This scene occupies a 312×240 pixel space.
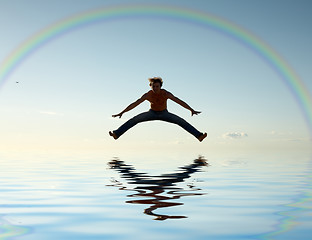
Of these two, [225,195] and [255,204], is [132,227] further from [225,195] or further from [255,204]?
[225,195]

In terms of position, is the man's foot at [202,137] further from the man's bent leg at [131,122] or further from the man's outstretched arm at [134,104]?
the man's outstretched arm at [134,104]

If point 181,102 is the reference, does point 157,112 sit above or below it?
below

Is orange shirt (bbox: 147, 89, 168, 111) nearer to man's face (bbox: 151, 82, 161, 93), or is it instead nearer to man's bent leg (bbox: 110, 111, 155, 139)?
man's face (bbox: 151, 82, 161, 93)

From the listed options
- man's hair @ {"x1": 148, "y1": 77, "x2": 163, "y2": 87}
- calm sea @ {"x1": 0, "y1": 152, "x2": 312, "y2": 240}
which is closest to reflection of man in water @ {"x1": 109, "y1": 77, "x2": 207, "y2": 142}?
man's hair @ {"x1": 148, "y1": 77, "x2": 163, "y2": 87}

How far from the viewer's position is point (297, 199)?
9.04 meters

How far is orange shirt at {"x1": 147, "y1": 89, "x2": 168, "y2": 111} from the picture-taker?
14.2 metres

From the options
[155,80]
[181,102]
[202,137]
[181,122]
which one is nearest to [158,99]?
[155,80]

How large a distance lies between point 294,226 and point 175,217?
1972mm

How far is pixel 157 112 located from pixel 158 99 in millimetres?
619

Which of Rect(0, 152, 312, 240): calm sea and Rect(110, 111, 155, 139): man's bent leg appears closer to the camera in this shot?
Rect(0, 152, 312, 240): calm sea

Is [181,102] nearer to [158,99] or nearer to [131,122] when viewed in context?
[158,99]

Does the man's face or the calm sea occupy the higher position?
the man's face

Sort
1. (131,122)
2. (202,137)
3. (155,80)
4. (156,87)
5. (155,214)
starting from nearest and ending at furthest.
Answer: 1. (155,214)
2. (156,87)
3. (155,80)
4. (131,122)
5. (202,137)

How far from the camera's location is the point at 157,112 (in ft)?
48.2
